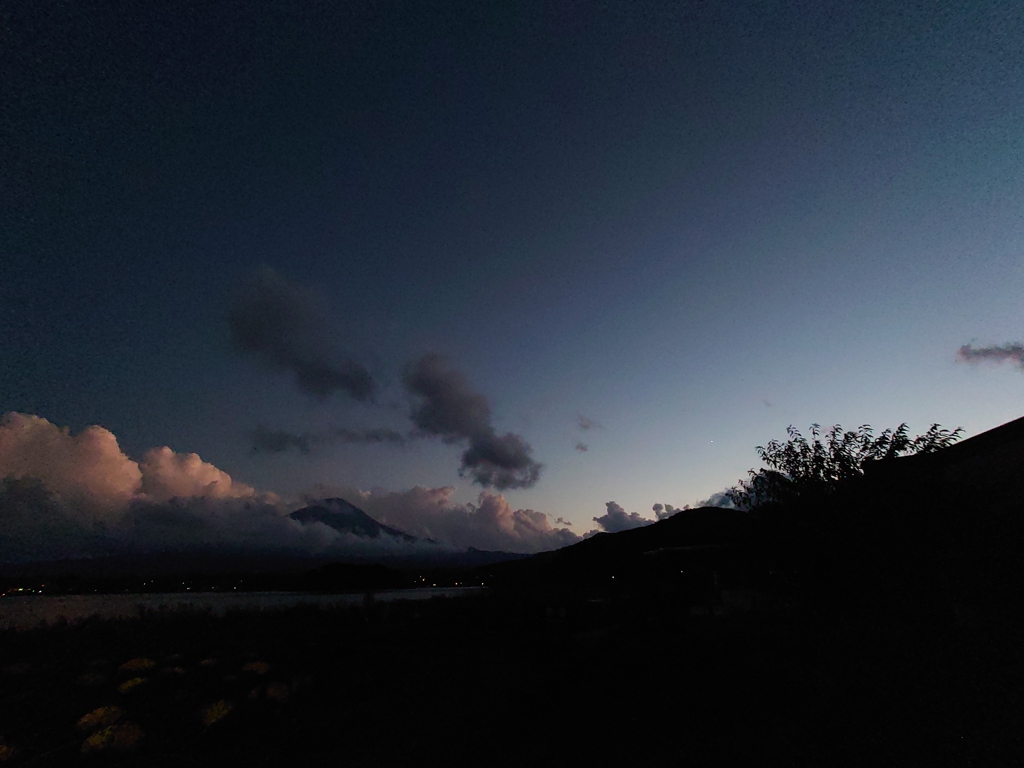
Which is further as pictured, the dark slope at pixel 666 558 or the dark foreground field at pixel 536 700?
the dark slope at pixel 666 558

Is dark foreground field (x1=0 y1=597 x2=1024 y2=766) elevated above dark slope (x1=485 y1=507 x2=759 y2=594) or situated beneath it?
situated beneath

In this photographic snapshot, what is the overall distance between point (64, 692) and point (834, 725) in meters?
21.0

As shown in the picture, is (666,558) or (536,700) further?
(666,558)

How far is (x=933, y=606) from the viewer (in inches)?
560

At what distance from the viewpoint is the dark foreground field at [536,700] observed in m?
11.0

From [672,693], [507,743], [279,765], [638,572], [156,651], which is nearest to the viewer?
[279,765]

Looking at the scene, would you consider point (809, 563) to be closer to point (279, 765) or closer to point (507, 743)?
point (507, 743)

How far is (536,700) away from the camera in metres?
14.9

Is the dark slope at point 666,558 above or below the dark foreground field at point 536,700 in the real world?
above

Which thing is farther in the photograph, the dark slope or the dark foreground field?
the dark slope

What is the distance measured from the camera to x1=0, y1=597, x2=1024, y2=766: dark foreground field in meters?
11.0

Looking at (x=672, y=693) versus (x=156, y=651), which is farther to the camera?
(x=156, y=651)

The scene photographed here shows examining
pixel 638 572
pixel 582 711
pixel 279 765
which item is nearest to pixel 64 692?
pixel 279 765

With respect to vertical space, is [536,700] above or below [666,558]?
below
